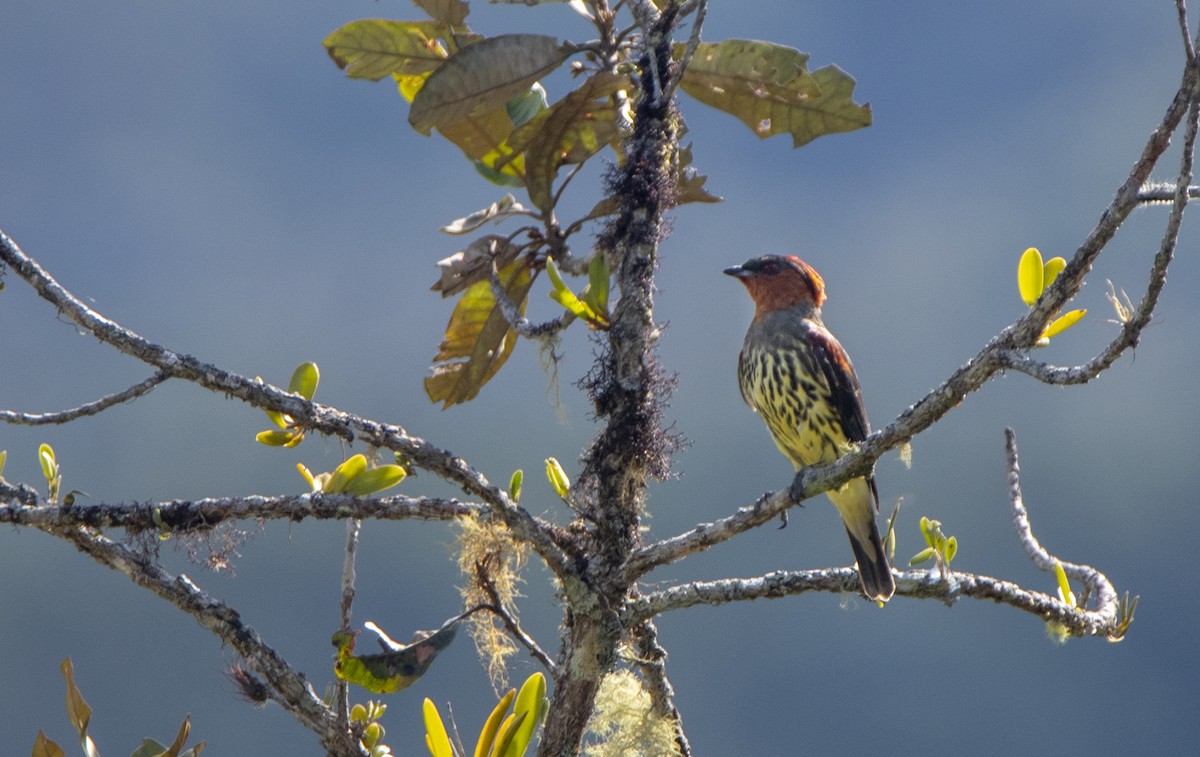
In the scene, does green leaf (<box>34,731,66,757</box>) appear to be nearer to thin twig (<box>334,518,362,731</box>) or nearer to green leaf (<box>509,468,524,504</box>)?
thin twig (<box>334,518,362,731</box>)

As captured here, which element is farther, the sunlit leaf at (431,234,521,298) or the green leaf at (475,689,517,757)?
the sunlit leaf at (431,234,521,298)

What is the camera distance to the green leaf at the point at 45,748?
6.35 ft

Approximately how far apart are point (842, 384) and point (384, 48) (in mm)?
1835

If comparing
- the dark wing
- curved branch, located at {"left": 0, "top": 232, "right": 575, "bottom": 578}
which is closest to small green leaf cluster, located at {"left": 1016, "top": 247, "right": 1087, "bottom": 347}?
curved branch, located at {"left": 0, "top": 232, "right": 575, "bottom": 578}

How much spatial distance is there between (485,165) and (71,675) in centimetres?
150

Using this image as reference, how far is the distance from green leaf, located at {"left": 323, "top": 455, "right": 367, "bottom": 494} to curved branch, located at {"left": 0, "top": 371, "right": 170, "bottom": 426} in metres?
0.34

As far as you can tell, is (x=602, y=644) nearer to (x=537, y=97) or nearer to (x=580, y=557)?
(x=580, y=557)

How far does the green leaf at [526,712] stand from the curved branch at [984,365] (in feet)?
0.97

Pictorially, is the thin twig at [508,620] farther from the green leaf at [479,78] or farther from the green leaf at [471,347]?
the green leaf at [479,78]

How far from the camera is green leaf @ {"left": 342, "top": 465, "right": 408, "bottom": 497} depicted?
79.0 inches

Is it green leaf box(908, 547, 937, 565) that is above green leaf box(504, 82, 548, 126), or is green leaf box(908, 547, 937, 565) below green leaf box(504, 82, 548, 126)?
below

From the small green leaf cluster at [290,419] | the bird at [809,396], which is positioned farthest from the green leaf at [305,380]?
the bird at [809,396]

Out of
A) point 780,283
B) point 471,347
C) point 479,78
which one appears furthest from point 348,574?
point 780,283

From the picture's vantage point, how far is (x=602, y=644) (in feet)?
6.82
